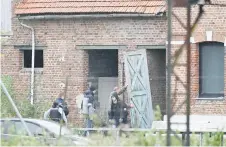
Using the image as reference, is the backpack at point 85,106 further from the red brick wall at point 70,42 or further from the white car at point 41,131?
the white car at point 41,131

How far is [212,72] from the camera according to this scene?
3491 centimetres

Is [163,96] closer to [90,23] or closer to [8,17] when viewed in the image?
[90,23]

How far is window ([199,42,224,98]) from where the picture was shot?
34812 millimetres

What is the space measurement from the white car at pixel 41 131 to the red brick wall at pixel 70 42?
11.4 meters

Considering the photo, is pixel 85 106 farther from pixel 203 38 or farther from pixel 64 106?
pixel 203 38

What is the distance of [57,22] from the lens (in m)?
37.1

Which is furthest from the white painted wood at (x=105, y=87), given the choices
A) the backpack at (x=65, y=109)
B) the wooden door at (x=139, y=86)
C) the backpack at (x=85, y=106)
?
the backpack at (x=65, y=109)

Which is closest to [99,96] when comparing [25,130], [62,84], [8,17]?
[62,84]

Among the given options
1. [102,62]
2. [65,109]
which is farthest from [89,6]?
[65,109]

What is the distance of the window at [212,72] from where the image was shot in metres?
34.8

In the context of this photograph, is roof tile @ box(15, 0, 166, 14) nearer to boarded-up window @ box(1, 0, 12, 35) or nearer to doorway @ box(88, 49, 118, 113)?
boarded-up window @ box(1, 0, 12, 35)

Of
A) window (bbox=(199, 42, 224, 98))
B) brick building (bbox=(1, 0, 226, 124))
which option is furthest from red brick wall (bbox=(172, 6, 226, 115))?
window (bbox=(199, 42, 224, 98))

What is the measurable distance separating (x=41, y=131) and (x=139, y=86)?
12446 mm

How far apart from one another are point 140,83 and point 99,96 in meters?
1.69
